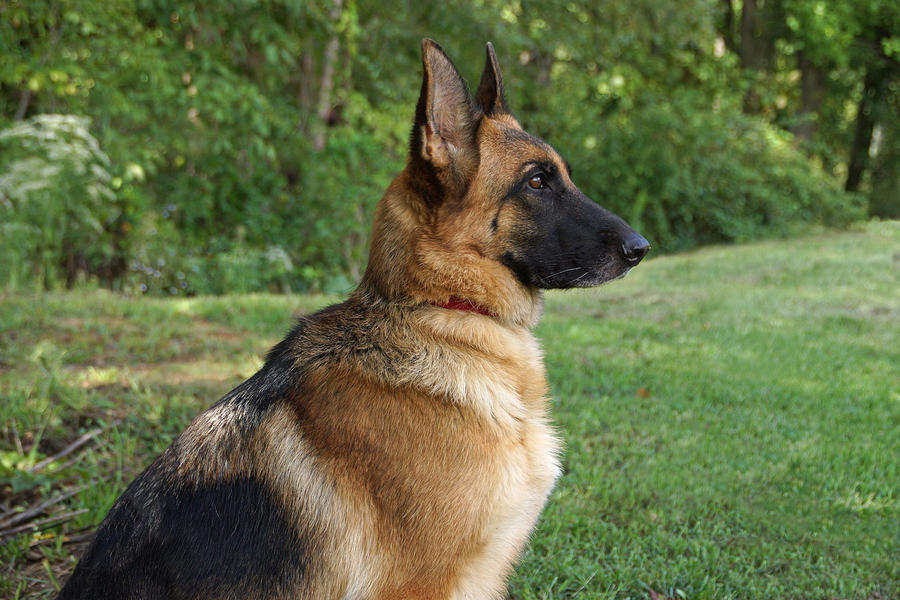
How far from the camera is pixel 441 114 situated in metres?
2.76

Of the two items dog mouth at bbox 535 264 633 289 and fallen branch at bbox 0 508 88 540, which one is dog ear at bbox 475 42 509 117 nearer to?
dog mouth at bbox 535 264 633 289

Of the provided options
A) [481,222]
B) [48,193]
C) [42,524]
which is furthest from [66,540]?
[48,193]

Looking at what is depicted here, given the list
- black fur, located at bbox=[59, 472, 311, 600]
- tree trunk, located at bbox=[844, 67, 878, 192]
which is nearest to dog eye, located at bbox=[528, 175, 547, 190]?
black fur, located at bbox=[59, 472, 311, 600]

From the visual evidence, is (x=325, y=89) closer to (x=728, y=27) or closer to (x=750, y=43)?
(x=750, y=43)

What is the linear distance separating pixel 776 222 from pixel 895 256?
2.91 meters

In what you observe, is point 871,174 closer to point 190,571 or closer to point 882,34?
point 882,34

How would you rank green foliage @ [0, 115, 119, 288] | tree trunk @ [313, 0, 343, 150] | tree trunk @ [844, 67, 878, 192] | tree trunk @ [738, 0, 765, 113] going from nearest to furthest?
green foliage @ [0, 115, 119, 288] < tree trunk @ [313, 0, 343, 150] < tree trunk @ [738, 0, 765, 113] < tree trunk @ [844, 67, 878, 192]

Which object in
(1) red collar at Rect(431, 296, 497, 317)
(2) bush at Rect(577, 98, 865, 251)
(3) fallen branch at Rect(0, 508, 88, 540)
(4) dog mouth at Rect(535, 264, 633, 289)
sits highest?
(4) dog mouth at Rect(535, 264, 633, 289)

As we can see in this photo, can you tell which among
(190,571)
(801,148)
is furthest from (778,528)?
(801,148)

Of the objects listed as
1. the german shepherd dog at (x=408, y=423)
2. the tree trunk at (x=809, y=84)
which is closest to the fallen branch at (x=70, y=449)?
the german shepherd dog at (x=408, y=423)

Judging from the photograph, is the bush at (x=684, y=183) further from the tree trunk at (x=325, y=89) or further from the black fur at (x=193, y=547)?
the black fur at (x=193, y=547)

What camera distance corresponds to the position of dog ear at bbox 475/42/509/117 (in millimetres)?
3080

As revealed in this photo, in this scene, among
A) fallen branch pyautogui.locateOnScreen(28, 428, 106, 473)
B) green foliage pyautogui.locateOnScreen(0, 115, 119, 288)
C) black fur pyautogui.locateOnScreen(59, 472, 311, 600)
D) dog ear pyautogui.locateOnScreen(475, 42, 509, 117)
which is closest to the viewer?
black fur pyautogui.locateOnScreen(59, 472, 311, 600)

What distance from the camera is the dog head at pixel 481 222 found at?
2.72 m
